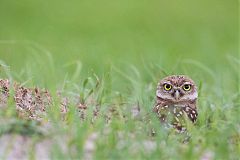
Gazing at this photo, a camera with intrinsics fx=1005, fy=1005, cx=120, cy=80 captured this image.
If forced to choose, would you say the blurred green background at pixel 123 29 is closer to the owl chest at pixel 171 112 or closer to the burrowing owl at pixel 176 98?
the burrowing owl at pixel 176 98

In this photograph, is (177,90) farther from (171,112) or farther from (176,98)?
(171,112)

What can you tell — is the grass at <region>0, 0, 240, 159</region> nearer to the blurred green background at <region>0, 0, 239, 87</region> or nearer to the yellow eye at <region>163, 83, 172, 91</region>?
the blurred green background at <region>0, 0, 239, 87</region>

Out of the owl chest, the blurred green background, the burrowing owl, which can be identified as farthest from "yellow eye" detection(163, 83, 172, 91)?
the blurred green background

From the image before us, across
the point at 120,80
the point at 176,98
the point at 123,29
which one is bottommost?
the point at 176,98

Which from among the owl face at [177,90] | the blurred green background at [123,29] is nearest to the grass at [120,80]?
the blurred green background at [123,29]

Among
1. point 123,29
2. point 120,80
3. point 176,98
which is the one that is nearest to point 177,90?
point 176,98

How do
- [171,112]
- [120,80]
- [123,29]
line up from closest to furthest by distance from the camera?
[171,112] < [120,80] < [123,29]
